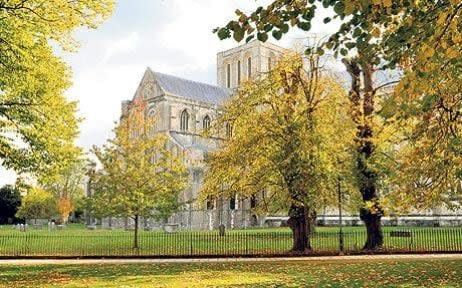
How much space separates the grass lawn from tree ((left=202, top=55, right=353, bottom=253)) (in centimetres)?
374

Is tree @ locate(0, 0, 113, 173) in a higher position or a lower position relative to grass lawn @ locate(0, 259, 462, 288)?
higher

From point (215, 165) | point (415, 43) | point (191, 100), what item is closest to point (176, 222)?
point (191, 100)

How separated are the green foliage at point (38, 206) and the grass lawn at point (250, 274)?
2477 inches

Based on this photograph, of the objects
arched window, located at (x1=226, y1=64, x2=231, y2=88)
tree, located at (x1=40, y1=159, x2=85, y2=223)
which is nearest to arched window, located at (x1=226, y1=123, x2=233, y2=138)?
tree, located at (x1=40, y1=159, x2=85, y2=223)

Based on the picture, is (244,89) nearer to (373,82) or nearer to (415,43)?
(373,82)

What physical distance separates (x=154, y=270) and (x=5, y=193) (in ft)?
249

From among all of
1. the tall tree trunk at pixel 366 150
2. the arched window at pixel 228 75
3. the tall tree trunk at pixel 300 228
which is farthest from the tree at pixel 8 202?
the tall tree trunk at pixel 366 150

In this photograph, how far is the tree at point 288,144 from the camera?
2117 centimetres

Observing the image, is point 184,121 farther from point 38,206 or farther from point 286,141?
point 286,141

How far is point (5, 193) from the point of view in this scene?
8419 centimetres

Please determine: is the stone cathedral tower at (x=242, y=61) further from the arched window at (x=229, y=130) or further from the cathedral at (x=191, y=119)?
the arched window at (x=229, y=130)

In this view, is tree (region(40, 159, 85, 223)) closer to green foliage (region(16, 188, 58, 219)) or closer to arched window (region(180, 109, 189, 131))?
green foliage (region(16, 188, 58, 219))

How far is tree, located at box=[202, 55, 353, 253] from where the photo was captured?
69.5 ft

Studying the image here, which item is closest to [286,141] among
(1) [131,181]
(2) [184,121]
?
(1) [131,181]
